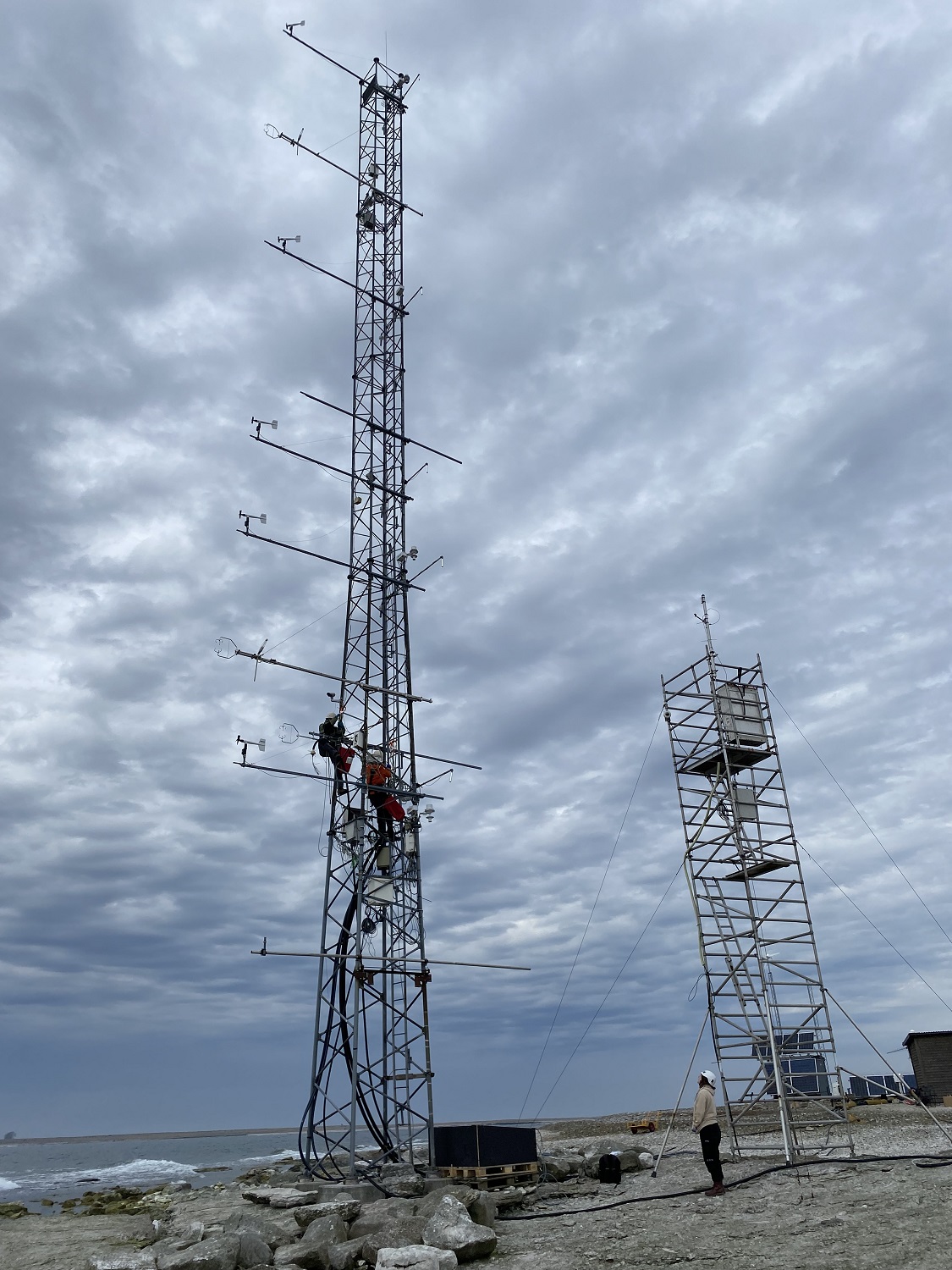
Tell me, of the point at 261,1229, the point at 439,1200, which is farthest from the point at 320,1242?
the point at 439,1200

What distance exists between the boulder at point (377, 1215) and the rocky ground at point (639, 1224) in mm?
40

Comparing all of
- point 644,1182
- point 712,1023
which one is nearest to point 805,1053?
point 712,1023

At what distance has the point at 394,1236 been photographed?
13883mm

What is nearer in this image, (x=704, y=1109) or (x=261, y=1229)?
(x=704, y=1109)

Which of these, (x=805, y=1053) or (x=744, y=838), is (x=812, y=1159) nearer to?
(x=805, y=1053)

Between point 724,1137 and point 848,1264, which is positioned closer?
point 848,1264

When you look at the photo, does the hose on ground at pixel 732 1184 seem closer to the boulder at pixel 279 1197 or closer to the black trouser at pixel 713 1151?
the black trouser at pixel 713 1151

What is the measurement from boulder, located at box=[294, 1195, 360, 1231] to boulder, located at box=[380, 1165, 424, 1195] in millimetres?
2031

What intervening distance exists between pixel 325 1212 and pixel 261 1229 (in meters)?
1.28

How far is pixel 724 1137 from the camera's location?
73.0ft

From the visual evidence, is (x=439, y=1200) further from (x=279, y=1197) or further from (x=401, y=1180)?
(x=279, y=1197)

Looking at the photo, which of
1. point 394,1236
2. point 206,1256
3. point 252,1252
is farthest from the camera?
point 252,1252

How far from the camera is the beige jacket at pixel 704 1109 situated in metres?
14.9

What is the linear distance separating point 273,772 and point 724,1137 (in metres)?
13.3
